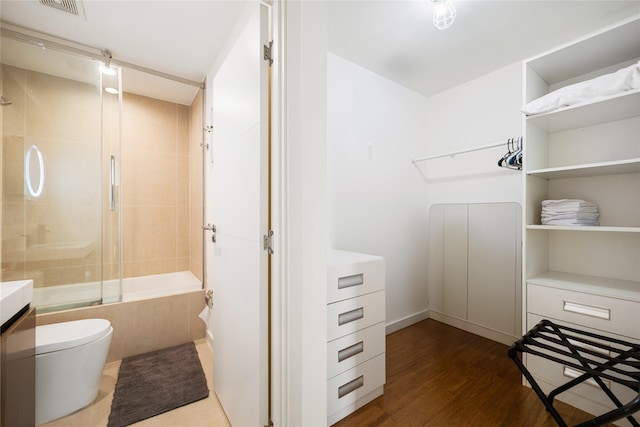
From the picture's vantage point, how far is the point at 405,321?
2.64 metres

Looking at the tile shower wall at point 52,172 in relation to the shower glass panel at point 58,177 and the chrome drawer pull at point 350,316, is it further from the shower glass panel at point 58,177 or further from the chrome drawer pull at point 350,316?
the chrome drawer pull at point 350,316

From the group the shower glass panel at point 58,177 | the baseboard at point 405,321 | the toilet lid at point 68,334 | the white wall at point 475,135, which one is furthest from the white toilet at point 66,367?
the white wall at point 475,135

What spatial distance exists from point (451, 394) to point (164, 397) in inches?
72.0

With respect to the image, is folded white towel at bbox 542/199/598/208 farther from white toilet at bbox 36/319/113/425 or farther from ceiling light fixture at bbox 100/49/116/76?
ceiling light fixture at bbox 100/49/116/76

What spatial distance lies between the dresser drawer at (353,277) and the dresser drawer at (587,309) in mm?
1008

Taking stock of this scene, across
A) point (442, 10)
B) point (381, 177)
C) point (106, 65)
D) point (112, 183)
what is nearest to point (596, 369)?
point (381, 177)

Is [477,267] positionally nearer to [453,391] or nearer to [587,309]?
[587,309]

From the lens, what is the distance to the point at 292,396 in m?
1.04

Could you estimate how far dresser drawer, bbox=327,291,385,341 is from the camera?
4.64 feet

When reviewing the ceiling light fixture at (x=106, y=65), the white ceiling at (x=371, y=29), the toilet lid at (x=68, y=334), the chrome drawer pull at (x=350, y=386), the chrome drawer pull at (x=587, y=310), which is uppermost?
the white ceiling at (x=371, y=29)

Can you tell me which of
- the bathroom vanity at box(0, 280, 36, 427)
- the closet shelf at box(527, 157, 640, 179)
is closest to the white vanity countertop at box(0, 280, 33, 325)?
the bathroom vanity at box(0, 280, 36, 427)

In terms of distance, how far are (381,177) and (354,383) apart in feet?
5.67

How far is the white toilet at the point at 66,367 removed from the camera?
140 cm

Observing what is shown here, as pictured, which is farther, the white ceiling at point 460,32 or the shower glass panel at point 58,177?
the shower glass panel at point 58,177
